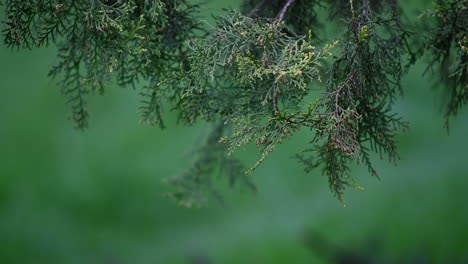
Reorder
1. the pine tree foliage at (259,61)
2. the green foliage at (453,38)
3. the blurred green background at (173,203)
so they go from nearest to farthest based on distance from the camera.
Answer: the pine tree foliage at (259,61), the green foliage at (453,38), the blurred green background at (173,203)

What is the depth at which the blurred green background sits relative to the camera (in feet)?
30.9

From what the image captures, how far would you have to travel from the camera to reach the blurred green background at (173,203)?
30.9 feet

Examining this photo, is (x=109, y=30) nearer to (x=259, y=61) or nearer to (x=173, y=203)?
(x=259, y=61)

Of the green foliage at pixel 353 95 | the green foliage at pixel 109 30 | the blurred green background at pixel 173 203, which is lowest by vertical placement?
the green foliage at pixel 353 95

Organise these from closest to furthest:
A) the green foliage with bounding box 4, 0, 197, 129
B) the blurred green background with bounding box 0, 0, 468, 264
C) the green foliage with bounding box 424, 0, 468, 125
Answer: the green foliage with bounding box 4, 0, 197, 129 < the green foliage with bounding box 424, 0, 468, 125 < the blurred green background with bounding box 0, 0, 468, 264

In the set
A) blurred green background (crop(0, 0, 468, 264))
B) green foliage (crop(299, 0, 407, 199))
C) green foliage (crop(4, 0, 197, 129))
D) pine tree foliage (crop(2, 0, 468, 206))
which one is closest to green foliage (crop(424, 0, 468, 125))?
pine tree foliage (crop(2, 0, 468, 206))

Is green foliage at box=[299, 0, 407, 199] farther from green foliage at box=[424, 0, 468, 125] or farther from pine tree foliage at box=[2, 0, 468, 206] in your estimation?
green foliage at box=[424, 0, 468, 125]

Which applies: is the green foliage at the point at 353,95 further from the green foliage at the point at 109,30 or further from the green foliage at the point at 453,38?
the green foliage at the point at 109,30

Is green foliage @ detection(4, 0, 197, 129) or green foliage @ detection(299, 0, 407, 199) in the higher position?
green foliage @ detection(4, 0, 197, 129)

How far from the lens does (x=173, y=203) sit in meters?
10.2

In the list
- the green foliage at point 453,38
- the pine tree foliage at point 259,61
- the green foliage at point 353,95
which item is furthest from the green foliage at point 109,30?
the green foliage at point 453,38

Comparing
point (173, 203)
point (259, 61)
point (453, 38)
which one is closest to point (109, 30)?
point (259, 61)

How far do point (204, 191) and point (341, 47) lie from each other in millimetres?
2609

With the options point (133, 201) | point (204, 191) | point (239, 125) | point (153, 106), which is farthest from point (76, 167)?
point (239, 125)
